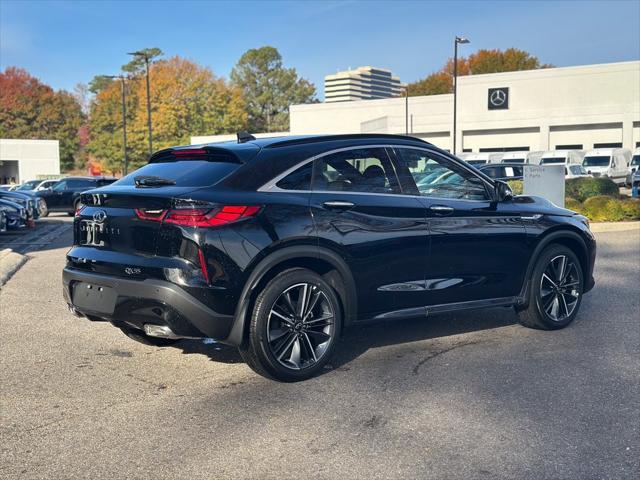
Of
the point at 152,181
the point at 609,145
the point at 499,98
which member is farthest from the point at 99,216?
the point at 499,98

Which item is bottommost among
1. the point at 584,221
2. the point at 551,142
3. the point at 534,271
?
the point at 534,271

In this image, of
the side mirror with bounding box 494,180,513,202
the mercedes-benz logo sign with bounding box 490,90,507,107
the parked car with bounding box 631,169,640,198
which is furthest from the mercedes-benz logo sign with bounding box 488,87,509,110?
the side mirror with bounding box 494,180,513,202

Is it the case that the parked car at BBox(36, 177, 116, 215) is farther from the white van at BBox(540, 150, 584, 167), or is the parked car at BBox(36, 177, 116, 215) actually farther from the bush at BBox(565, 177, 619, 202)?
the white van at BBox(540, 150, 584, 167)

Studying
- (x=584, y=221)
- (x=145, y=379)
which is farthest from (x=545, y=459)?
(x=584, y=221)

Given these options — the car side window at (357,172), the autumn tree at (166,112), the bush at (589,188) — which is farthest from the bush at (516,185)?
the autumn tree at (166,112)

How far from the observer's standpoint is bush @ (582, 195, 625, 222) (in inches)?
634

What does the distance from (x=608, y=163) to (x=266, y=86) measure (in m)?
82.4

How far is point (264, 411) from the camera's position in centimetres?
424

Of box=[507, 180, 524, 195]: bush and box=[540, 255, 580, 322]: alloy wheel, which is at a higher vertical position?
box=[507, 180, 524, 195]: bush

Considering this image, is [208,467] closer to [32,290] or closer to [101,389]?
[101,389]

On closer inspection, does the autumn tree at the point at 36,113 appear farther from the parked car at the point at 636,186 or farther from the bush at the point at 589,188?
the bush at the point at 589,188

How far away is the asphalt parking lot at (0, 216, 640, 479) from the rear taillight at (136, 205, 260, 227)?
3.91ft

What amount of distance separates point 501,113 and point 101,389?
59.7 meters

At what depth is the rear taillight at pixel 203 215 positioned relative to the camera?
4348mm
